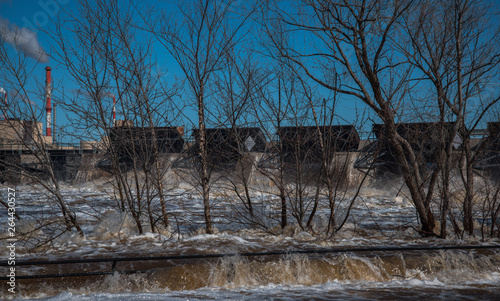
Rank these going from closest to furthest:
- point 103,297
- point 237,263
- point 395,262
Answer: point 103,297 → point 237,263 → point 395,262

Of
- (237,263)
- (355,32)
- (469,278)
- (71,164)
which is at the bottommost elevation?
(469,278)

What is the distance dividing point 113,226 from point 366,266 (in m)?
5.67

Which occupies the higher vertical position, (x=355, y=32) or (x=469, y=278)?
(x=355, y=32)

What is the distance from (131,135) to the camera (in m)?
7.61

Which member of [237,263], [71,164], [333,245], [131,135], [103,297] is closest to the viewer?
[103,297]

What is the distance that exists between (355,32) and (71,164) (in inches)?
1025

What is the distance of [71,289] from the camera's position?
227 inches

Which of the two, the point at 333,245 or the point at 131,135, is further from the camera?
the point at 333,245

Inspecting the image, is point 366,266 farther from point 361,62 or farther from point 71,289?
point 71,289

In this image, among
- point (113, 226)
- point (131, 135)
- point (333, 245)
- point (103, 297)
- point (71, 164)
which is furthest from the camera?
point (71, 164)

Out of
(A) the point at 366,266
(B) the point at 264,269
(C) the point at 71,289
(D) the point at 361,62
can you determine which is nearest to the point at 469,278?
(A) the point at 366,266

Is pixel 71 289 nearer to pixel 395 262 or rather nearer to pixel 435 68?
pixel 395 262

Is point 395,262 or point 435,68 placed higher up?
point 435,68

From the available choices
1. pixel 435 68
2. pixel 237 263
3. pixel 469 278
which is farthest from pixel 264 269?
pixel 435 68
